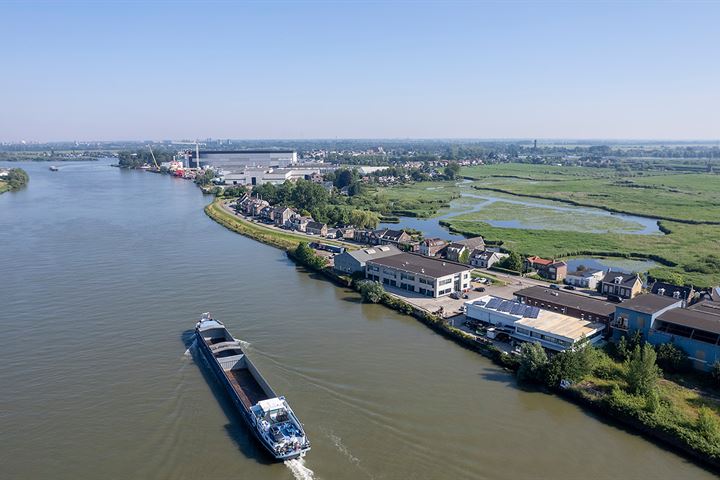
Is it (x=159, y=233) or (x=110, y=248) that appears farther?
(x=159, y=233)

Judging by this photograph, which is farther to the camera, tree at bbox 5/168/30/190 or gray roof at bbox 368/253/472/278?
tree at bbox 5/168/30/190

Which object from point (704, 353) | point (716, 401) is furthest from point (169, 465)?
point (704, 353)

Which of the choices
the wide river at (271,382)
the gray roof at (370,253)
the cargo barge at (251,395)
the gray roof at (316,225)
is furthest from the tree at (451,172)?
the cargo barge at (251,395)

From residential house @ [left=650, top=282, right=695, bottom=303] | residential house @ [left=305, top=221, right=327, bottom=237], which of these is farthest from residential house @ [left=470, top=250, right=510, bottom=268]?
residential house @ [left=305, top=221, right=327, bottom=237]

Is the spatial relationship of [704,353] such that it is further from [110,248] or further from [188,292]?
[110,248]

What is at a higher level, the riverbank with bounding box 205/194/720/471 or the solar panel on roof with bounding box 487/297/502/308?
the solar panel on roof with bounding box 487/297/502/308

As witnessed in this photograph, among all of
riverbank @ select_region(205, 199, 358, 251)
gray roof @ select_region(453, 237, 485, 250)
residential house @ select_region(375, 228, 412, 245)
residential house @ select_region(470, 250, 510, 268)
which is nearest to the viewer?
residential house @ select_region(470, 250, 510, 268)

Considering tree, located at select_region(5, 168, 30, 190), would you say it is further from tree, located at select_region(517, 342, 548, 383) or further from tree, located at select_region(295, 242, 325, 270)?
tree, located at select_region(517, 342, 548, 383)
